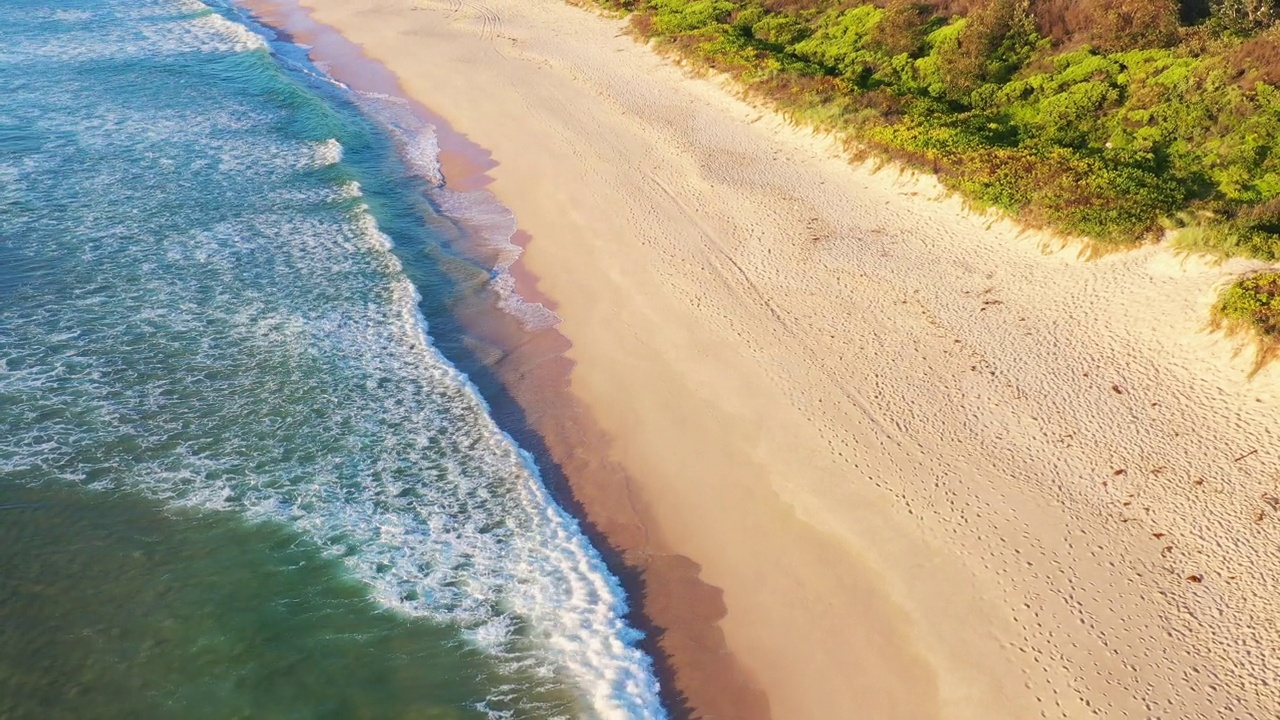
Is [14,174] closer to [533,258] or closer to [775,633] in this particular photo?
[533,258]

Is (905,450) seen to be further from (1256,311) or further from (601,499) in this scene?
(1256,311)

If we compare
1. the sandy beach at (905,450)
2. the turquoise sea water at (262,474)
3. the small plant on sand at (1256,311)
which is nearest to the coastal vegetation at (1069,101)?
the small plant on sand at (1256,311)

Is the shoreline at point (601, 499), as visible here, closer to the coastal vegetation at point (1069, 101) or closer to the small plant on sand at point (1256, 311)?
the small plant on sand at point (1256, 311)

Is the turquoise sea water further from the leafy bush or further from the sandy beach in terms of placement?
the leafy bush

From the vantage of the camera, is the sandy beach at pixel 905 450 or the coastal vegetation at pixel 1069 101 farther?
the coastal vegetation at pixel 1069 101

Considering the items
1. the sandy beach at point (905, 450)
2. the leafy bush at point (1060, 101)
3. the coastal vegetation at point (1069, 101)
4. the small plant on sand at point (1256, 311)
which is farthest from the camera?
the leafy bush at point (1060, 101)

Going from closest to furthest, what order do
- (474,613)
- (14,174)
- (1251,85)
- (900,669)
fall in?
(900,669) → (474,613) → (1251,85) → (14,174)

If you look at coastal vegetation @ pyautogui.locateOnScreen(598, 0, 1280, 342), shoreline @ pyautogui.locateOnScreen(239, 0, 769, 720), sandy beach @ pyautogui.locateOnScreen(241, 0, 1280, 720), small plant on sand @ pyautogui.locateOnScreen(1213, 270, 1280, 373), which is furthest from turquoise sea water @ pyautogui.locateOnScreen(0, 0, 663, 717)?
small plant on sand @ pyautogui.locateOnScreen(1213, 270, 1280, 373)

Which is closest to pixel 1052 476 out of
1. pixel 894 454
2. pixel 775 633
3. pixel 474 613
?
pixel 894 454
